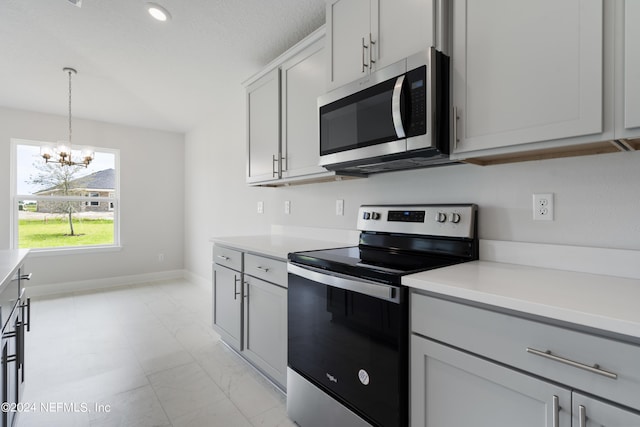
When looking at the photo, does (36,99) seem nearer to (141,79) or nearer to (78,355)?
(141,79)

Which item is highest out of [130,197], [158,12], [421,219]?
[158,12]

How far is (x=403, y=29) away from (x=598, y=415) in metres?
1.53

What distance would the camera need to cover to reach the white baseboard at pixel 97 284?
4031 mm

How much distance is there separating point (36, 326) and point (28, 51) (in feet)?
8.21

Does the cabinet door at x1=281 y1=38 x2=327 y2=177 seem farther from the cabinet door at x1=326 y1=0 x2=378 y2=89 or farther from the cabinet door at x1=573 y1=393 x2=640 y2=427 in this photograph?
the cabinet door at x1=573 y1=393 x2=640 y2=427

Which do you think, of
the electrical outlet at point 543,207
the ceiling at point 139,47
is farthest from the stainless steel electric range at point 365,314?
the ceiling at point 139,47

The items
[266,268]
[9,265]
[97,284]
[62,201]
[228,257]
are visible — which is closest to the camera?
[9,265]

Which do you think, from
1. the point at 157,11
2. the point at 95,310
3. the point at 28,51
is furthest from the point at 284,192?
the point at 95,310

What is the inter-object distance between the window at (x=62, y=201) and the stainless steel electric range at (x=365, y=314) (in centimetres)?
383

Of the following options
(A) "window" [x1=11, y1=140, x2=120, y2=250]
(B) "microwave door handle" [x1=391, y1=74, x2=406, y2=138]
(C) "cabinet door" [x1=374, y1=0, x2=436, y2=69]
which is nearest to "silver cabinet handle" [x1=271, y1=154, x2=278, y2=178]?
(C) "cabinet door" [x1=374, y1=0, x2=436, y2=69]

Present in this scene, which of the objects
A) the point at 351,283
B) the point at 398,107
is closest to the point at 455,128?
the point at 398,107

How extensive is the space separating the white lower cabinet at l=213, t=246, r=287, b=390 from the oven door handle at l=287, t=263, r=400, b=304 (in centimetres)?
29

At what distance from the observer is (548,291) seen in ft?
3.06

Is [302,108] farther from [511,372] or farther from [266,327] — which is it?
[511,372]
